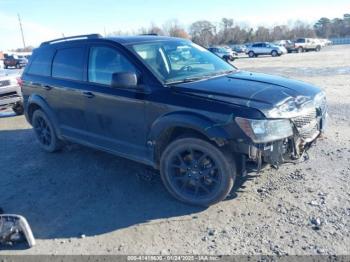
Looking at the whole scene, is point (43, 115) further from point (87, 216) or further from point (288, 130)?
point (288, 130)

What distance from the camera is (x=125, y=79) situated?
12.7ft

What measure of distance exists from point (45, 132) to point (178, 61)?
9.53 ft

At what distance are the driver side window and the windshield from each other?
220mm

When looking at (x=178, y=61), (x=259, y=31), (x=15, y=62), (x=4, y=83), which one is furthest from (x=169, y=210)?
(x=259, y=31)

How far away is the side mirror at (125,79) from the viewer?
3881 mm

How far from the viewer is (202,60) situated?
4.85m

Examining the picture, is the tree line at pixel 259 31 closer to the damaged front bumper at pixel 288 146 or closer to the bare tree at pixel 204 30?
the bare tree at pixel 204 30

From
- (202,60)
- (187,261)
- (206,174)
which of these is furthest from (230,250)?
(202,60)

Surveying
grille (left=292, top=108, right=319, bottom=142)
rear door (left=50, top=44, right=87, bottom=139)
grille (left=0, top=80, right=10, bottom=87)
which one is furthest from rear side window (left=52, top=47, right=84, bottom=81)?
grille (left=0, top=80, right=10, bottom=87)

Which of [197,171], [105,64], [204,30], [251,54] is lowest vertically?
[251,54]

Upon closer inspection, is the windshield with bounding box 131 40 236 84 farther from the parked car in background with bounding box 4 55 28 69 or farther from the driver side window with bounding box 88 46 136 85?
the parked car in background with bounding box 4 55 28 69

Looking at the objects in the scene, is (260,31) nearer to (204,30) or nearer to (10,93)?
(204,30)

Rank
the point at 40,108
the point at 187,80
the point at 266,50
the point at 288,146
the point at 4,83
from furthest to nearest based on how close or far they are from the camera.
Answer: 1. the point at 266,50
2. the point at 4,83
3. the point at 40,108
4. the point at 187,80
5. the point at 288,146

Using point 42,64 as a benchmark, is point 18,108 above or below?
below
